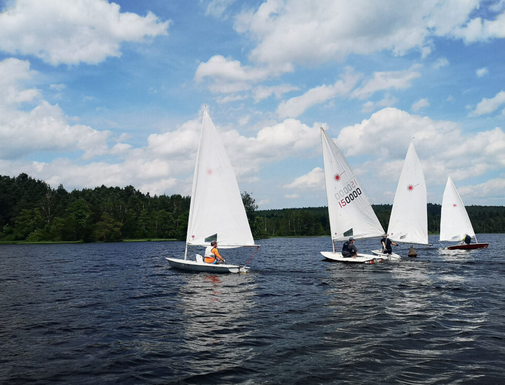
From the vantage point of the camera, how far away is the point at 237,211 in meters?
29.2

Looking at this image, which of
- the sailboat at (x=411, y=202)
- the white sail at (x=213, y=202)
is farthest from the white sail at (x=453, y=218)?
the white sail at (x=213, y=202)

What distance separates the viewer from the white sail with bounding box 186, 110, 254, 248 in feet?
95.2

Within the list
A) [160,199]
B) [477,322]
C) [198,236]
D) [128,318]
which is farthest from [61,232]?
[477,322]

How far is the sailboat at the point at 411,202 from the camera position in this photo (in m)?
43.8

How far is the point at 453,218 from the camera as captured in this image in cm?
5150

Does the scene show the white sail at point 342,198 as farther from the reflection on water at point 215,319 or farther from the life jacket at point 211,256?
the reflection on water at point 215,319

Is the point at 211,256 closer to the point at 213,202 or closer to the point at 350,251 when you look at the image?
the point at 213,202

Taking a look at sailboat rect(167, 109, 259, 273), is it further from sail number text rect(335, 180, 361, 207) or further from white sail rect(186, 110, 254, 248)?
sail number text rect(335, 180, 361, 207)

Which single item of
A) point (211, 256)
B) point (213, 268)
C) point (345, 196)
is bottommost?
point (213, 268)

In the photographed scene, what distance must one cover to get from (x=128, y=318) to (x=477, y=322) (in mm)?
13154

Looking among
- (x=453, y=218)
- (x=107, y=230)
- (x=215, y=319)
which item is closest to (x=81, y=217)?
(x=107, y=230)

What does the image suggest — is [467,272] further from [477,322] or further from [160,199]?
[160,199]

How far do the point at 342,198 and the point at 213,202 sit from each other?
11.6 m

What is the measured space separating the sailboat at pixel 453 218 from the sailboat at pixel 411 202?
9.41 m
